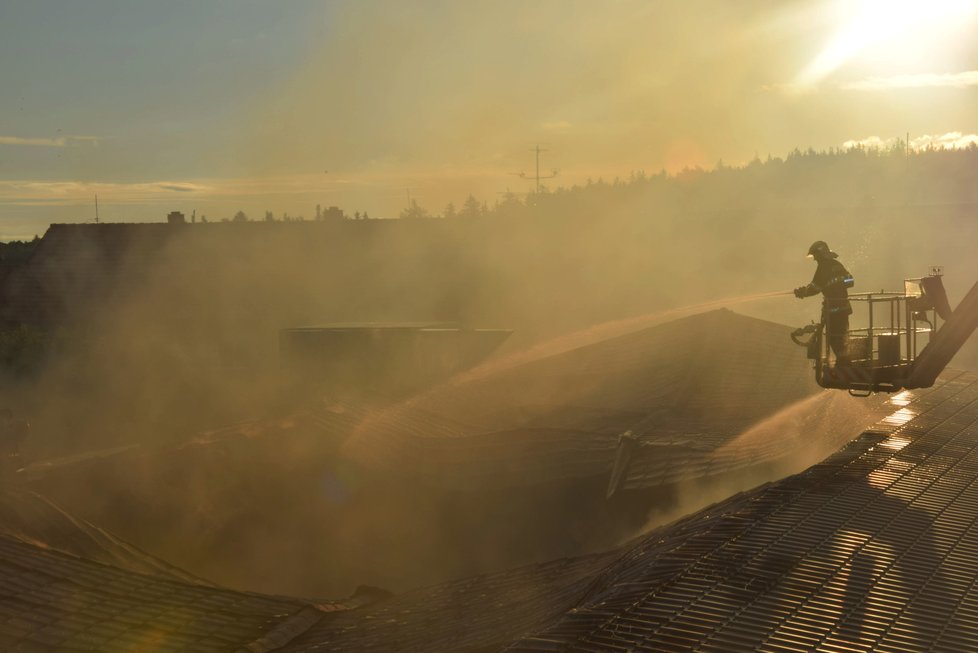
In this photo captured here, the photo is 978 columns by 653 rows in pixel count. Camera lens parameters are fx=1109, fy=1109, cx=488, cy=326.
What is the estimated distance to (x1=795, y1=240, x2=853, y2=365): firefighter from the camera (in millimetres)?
10203

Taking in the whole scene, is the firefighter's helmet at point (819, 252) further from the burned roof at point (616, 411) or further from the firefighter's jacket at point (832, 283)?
the burned roof at point (616, 411)

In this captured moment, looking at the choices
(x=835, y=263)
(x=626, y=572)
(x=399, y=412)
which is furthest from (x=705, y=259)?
(x=626, y=572)

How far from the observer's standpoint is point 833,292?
1030cm

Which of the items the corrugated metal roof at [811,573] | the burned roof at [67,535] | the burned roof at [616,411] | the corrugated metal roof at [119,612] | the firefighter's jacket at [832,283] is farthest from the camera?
the burned roof at [616,411]

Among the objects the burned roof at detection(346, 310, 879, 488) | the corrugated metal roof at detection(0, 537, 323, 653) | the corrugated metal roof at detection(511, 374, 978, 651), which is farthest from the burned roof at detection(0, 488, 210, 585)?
the corrugated metal roof at detection(511, 374, 978, 651)

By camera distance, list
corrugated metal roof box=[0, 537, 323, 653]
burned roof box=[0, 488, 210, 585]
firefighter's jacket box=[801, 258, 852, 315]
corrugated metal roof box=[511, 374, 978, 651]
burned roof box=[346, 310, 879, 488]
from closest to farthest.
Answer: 1. corrugated metal roof box=[511, 374, 978, 651]
2. corrugated metal roof box=[0, 537, 323, 653]
3. firefighter's jacket box=[801, 258, 852, 315]
4. burned roof box=[0, 488, 210, 585]
5. burned roof box=[346, 310, 879, 488]

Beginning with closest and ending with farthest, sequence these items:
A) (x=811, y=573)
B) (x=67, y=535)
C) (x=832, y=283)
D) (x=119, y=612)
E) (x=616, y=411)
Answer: (x=811, y=573)
(x=119, y=612)
(x=832, y=283)
(x=67, y=535)
(x=616, y=411)

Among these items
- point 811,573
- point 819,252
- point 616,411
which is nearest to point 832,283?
point 819,252

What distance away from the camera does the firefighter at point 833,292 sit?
10.2m

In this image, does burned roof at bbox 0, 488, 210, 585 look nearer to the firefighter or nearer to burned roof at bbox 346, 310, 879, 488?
burned roof at bbox 346, 310, 879, 488

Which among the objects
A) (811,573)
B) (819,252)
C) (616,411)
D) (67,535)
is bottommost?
(67,535)

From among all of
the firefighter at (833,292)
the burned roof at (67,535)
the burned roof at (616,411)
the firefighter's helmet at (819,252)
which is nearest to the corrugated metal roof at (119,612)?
the burned roof at (67,535)

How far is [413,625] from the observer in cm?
911

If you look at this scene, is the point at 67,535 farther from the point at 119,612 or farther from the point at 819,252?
the point at 819,252
